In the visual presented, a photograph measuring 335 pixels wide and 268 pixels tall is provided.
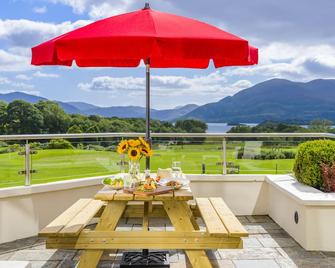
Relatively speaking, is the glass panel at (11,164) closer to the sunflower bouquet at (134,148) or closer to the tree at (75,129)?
the tree at (75,129)

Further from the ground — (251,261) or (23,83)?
(23,83)

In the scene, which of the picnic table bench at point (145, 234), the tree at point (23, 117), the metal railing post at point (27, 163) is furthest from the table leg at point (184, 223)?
the tree at point (23, 117)

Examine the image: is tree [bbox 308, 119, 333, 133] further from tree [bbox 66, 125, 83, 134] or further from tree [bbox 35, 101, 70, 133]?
tree [bbox 35, 101, 70, 133]

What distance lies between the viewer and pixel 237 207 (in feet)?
18.2

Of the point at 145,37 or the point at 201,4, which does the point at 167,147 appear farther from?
the point at 201,4

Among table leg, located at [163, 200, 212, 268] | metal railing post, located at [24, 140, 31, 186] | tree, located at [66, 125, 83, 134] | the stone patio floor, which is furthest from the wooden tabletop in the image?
tree, located at [66, 125, 83, 134]

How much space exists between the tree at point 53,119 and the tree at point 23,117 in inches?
5.9

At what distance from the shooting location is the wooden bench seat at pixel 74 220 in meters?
3.08

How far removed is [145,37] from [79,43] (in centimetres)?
49

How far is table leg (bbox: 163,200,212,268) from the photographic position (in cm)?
332

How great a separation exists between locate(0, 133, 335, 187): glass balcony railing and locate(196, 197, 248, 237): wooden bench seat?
1.38 m

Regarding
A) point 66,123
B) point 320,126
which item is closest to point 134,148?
point 320,126

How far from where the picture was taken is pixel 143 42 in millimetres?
2916

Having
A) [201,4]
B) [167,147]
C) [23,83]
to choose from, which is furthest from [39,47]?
[23,83]
